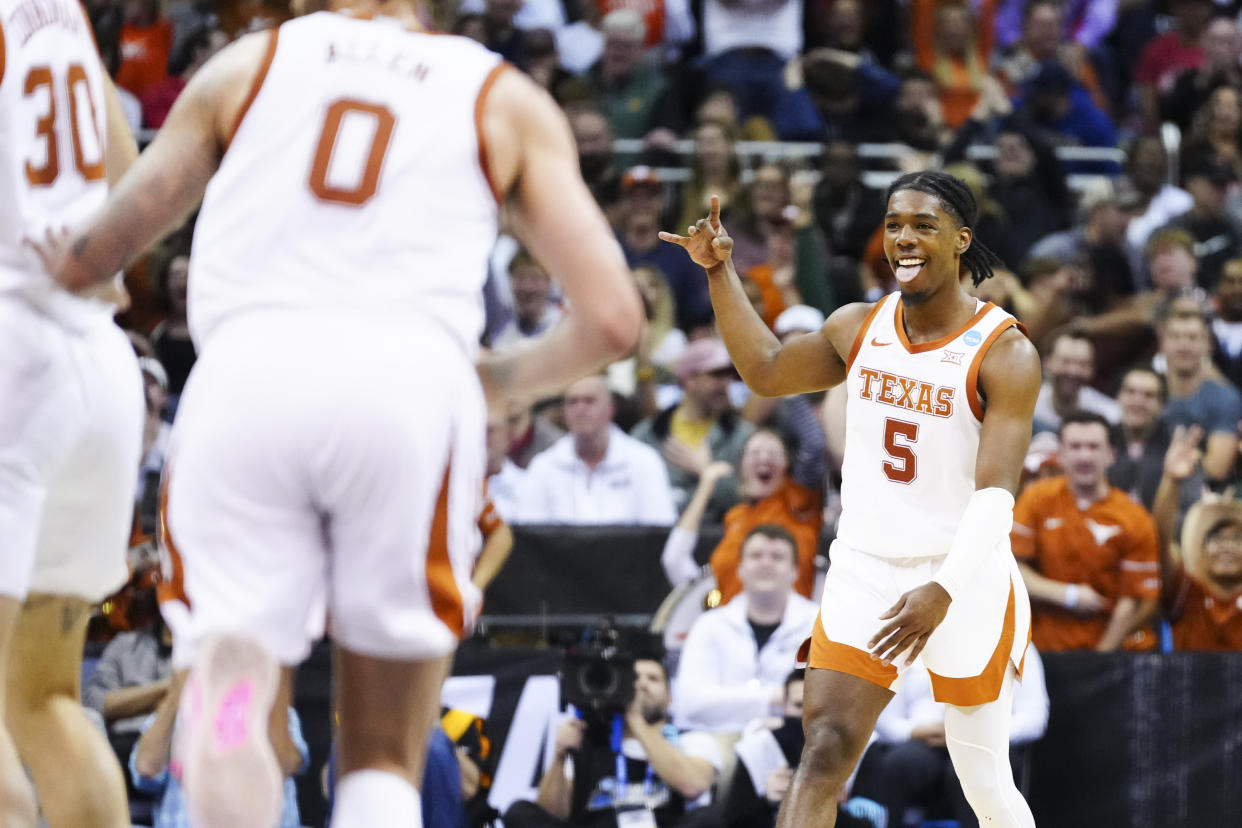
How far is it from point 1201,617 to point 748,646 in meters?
2.29

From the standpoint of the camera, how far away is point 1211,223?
11.7 meters

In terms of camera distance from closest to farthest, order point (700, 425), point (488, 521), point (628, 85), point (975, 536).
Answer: point (975, 536) < point (488, 521) < point (700, 425) < point (628, 85)

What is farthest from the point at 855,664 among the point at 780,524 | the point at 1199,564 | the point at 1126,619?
the point at 1199,564

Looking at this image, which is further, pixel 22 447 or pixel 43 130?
pixel 43 130

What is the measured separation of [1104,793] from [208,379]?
19.4 ft

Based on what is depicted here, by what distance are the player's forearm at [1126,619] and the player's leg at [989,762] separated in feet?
10.9

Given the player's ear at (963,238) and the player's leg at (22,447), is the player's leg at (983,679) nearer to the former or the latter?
the player's ear at (963,238)

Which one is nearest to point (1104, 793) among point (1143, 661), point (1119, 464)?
point (1143, 661)

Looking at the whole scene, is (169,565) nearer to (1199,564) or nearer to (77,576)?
(77,576)

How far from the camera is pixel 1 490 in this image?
372 centimetres

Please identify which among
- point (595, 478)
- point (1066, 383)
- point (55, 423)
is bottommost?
point (595, 478)

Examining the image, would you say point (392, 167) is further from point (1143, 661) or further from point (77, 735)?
point (1143, 661)

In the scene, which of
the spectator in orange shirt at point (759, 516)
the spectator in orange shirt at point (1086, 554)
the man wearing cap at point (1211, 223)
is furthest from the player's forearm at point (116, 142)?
the man wearing cap at point (1211, 223)

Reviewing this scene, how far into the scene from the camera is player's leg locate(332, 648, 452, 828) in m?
3.16
